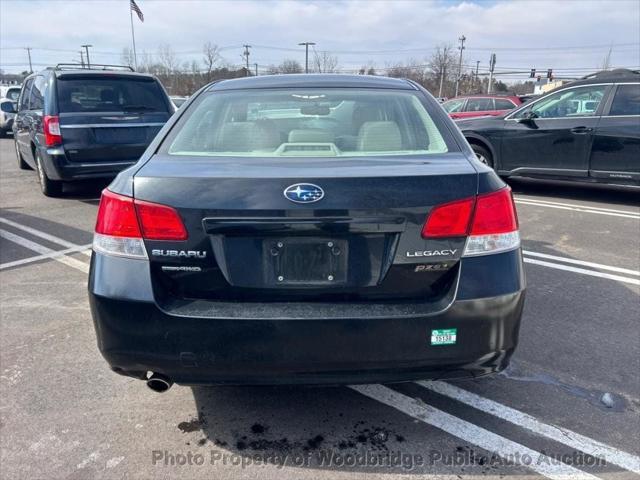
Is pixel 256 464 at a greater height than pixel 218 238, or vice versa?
pixel 218 238

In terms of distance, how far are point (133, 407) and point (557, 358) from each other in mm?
2481

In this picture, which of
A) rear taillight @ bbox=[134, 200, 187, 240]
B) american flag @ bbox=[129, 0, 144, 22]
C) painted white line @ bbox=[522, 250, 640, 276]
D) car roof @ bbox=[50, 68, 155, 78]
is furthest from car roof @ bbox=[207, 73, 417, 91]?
american flag @ bbox=[129, 0, 144, 22]

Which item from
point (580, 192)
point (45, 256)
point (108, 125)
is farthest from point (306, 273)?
point (580, 192)

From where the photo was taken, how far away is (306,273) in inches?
83.0

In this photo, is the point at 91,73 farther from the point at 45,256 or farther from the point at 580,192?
the point at 580,192

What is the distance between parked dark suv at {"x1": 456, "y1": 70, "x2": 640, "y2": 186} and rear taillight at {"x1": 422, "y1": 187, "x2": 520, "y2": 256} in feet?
20.7

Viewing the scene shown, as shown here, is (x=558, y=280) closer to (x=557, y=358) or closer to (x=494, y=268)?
Result: (x=557, y=358)

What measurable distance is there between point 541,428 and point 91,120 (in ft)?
22.7

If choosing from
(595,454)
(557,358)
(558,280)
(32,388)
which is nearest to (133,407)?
(32,388)

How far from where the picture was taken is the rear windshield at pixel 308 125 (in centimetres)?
257

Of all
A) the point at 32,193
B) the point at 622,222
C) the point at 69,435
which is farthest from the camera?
the point at 32,193

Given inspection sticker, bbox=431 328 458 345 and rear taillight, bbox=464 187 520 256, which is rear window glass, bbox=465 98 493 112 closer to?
rear taillight, bbox=464 187 520 256

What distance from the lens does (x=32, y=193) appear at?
28.7 ft

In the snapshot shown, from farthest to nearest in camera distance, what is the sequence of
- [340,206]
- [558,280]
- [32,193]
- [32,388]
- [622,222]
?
[32,193] → [622,222] → [558,280] → [32,388] → [340,206]
